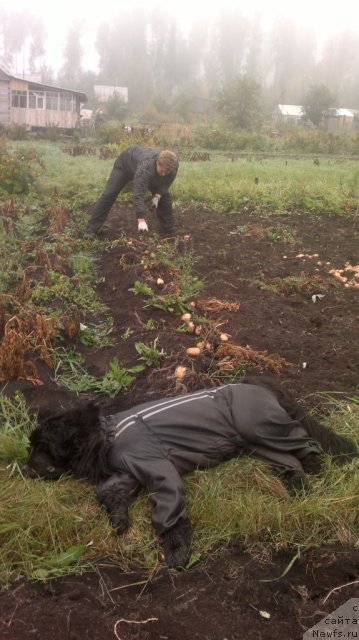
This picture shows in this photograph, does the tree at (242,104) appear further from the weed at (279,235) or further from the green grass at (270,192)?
the weed at (279,235)

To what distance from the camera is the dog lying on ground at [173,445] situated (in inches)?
113

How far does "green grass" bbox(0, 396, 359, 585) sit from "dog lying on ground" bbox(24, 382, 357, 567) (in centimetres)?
7

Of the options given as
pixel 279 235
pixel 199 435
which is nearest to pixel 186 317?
pixel 199 435

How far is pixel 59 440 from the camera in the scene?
2912mm

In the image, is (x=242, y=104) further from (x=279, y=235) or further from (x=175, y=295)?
(x=175, y=295)

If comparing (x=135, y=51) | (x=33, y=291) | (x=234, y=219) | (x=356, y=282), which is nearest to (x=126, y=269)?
(x=33, y=291)

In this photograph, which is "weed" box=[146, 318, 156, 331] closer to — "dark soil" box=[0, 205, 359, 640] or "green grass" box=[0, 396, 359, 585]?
"dark soil" box=[0, 205, 359, 640]

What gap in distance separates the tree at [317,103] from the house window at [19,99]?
17.1 meters

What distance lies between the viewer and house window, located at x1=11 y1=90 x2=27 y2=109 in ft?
101

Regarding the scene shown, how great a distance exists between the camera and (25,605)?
230cm

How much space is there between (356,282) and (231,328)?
2114 millimetres

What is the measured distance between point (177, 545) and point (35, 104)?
105ft

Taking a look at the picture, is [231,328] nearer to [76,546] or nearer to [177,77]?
[76,546]

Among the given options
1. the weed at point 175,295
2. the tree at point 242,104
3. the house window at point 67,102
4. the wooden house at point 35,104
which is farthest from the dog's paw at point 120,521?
the house window at point 67,102
